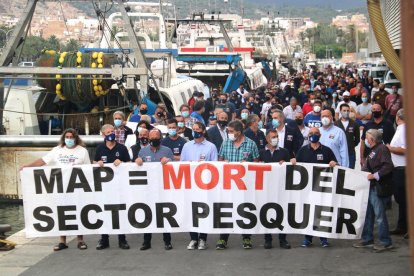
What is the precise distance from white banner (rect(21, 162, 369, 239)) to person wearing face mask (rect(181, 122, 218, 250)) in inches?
8.3

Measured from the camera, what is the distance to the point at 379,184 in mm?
9883

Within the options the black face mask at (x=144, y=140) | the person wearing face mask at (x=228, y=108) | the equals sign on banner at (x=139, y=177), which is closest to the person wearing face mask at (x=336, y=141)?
the person wearing face mask at (x=228, y=108)

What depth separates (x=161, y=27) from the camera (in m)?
35.0

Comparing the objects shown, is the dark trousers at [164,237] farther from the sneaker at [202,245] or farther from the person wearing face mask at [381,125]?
the person wearing face mask at [381,125]

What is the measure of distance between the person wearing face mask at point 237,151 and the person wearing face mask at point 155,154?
0.62 meters

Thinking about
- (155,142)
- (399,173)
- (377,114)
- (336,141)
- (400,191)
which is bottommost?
(400,191)

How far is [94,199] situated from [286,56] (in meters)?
82.2

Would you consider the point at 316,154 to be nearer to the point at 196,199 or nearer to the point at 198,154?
the point at 198,154

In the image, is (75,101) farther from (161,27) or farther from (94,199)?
(161,27)

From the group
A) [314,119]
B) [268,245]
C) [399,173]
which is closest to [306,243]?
[268,245]

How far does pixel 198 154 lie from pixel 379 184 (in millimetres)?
2173

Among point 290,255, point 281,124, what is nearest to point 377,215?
point 290,255

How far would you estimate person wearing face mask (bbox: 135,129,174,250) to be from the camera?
408 inches

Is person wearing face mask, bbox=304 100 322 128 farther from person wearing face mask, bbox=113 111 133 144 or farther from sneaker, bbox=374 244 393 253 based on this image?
sneaker, bbox=374 244 393 253
